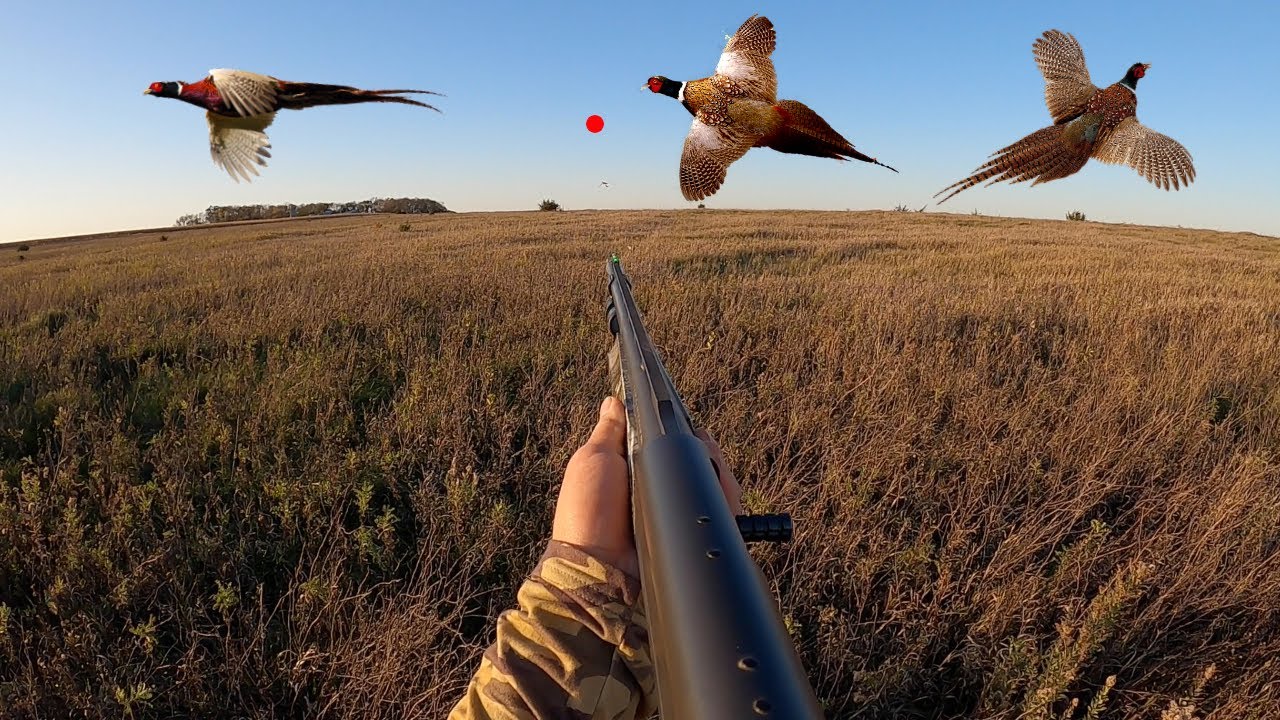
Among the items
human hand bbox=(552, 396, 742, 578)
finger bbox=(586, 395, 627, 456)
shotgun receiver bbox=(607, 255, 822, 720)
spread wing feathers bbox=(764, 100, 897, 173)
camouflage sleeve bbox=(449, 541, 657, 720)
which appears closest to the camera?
shotgun receiver bbox=(607, 255, 822, 720)

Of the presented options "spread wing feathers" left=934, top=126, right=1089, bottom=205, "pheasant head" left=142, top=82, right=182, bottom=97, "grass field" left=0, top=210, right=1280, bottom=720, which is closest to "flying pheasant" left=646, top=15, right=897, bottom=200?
"spread wing feathers" left=934, top=126, right=1089, bottom=205

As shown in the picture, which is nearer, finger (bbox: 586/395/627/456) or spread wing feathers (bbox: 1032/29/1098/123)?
spread wing feathers (bbox: 1032/29/1098/123)

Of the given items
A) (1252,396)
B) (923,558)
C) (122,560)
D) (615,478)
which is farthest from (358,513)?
(1252,396)

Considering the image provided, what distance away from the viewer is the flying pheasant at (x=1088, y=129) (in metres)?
0.68

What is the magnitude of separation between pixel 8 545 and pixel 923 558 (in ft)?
12.0

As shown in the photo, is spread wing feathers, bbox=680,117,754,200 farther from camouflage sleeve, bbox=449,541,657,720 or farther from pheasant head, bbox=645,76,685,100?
camouflage sleeve, bbox=449,541,657,720

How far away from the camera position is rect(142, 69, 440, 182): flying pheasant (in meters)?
1.00

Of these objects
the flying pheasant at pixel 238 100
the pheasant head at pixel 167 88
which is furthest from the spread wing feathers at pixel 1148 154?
the pheasant head at pixel 167 88

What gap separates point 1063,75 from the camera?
2.49 feet

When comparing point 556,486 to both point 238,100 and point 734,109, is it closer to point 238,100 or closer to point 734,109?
point 238,100

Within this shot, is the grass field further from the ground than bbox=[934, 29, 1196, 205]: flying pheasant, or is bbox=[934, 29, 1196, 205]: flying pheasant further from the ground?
bbox=[934, 29, 1196, 205]: flying pheasant

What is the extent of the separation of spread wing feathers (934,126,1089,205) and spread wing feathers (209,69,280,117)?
3.55ft

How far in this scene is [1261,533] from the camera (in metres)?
2.47

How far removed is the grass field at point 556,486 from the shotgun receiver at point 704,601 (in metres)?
1.50
